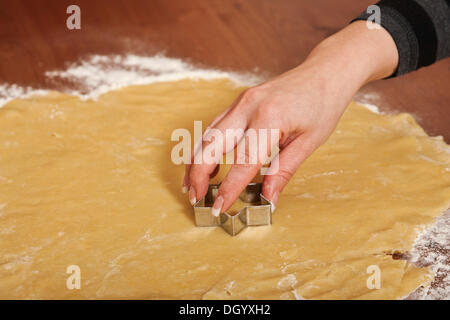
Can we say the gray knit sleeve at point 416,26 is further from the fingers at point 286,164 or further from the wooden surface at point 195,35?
the fingers at point 286,164

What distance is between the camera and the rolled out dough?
916 mm

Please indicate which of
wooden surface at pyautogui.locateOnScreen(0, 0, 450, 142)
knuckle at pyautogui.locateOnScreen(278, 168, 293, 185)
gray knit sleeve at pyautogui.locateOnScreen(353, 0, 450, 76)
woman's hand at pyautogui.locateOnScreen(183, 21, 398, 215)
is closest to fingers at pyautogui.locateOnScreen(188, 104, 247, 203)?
woman's hand at pyautogui.locateOnScreen(183, 21, 398, 215)

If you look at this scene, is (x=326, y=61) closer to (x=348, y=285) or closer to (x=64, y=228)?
(x=348, y=285)

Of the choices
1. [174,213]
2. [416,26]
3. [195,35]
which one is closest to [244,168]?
[174,213]

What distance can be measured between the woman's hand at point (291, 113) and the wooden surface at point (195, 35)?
464mm

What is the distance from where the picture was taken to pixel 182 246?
100 centimetres

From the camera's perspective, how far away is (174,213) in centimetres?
109

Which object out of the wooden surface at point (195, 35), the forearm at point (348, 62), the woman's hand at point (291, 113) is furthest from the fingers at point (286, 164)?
the wooden surface at point (195, 35)

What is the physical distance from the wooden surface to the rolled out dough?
0.21 meters

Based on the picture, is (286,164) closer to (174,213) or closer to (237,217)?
(237,217)

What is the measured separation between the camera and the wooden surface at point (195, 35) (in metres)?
1.57

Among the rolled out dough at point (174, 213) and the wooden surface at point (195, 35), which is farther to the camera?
the wooden surface at point (195, 35)

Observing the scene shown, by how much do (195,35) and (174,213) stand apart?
0.98 metres
